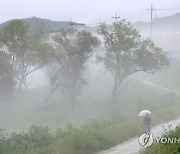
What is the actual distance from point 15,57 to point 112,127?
84.1ft

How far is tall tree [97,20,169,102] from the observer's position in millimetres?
41906

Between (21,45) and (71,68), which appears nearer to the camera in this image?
(71,68)

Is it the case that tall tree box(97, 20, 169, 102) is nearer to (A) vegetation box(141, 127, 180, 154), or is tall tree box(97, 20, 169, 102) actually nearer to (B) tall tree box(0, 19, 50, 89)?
(B) tall tree box(0, 19, 50, 89)

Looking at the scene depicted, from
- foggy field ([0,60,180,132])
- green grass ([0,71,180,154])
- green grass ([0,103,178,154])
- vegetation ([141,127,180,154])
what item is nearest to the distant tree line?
foggy field ([0,60,180,132])

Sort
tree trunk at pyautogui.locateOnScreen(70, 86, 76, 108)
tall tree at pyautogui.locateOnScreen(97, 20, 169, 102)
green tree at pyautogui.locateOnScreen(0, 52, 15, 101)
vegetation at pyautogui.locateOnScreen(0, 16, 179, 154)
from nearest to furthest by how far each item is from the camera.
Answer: vegetation at pyautogui.locateOnScreen(0, 16, 179, 154) < tall tree at pyautogui.locateOnScreen(97, 20, 169, 102) < green tree at pyautogui.locateOnScreen(0, 52, 15, 101) < tree trunk at pyautogui.locateOnScreen(70, 86, 76, 108)

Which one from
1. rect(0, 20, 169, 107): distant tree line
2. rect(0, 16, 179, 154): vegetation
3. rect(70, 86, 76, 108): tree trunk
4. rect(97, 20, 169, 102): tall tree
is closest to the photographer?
rect(0, 16, 179, 154): vegetation

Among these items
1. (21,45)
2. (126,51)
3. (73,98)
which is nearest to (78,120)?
(73,98)

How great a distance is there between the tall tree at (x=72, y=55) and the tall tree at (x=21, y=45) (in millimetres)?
2236

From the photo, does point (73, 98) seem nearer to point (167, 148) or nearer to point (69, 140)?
point (69, 140)

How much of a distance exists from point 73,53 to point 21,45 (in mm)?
6932

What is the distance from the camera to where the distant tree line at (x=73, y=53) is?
140ft

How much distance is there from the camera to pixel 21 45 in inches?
1820

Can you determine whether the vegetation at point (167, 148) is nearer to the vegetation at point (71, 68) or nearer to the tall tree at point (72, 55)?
the vegetation at point (71, 68)

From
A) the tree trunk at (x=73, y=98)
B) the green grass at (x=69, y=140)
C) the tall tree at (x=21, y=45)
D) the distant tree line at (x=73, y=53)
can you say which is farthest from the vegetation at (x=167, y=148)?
the tall tree at (x=21, y=45)
